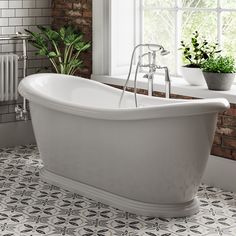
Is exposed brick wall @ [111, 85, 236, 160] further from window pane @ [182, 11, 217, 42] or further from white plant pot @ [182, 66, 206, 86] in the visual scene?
window pane @ [182, 11, 217, 42]

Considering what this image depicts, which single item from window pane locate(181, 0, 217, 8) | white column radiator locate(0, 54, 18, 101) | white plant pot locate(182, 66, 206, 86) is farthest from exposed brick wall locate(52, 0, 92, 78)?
white plant pot locate(182, 66, 206, 86)

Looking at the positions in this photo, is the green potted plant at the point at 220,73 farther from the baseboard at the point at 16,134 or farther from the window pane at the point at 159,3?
the baseboard at the point at 16,134

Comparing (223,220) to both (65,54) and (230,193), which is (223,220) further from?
(65,54)

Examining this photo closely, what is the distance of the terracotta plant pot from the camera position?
500cm

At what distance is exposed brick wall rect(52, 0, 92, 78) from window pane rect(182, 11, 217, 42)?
0.95 meters

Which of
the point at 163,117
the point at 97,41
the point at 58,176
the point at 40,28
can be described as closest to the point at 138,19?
the point at 97,41

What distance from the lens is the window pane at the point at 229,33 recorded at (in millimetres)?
5238

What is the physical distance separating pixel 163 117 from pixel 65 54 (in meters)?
2.18

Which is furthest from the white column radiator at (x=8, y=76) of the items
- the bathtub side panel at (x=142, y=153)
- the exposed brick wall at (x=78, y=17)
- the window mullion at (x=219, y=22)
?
the window mullion at (x=219, y=22)

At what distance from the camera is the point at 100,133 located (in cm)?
448

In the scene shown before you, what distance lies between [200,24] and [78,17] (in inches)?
51.0

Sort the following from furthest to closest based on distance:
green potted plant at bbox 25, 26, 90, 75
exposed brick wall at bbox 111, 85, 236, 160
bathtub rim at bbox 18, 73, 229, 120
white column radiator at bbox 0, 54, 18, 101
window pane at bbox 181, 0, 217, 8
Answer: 1. white column radiator at bbox 0, 54, 18, 101
2. green potted plant at bbox 25, 26, 90, 75
3. window pane at bbox 181, 0, 217, 8
4. exposed brick wall at bbox 111, 85, 236, 160
5. bathtub rim at bbox 18, 73, 229, 120

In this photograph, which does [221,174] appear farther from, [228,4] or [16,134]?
[16,134]

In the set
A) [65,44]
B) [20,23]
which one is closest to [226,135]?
[65,44]
